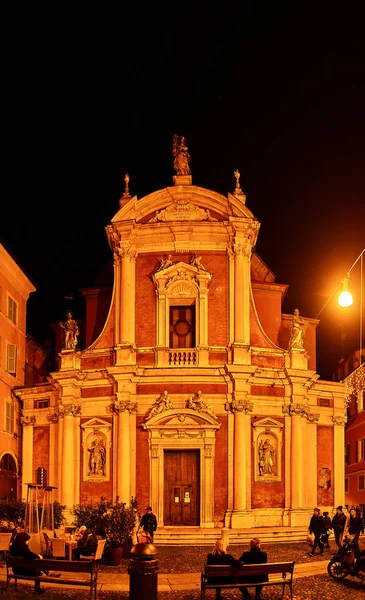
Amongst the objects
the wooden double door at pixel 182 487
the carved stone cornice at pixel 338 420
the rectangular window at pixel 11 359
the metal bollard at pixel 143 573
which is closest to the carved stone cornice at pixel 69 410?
the rectangular window at pixel 11 359

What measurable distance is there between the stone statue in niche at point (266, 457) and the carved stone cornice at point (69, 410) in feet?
22.6

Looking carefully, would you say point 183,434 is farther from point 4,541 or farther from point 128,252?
point 4,541

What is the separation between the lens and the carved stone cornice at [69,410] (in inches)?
1257

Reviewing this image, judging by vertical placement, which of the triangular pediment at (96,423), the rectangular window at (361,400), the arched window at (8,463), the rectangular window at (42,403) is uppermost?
the rectangular window at (361,400)

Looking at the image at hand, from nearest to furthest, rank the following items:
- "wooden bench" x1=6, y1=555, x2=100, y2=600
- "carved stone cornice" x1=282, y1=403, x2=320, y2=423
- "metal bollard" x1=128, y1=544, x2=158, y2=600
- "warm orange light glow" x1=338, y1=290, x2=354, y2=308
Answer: "metal bollard" x1=128, y1=544, x2=158, y2=600 → "wooden bench" x1=6, y1=555, x2=100, y2=600 → "warm orange light glow" x1=338, y1=290, x2=354, y2=308 → "carved stone cornice" x1=282, y1=403, x2=320, y2=423

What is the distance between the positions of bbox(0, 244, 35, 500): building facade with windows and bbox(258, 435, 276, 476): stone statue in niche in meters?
9.74

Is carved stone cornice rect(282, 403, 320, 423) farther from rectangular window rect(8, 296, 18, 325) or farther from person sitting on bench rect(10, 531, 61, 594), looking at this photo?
person sitting on bench rect(10, 531, 61, 594)

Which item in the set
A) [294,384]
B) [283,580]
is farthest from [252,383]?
[283,580]

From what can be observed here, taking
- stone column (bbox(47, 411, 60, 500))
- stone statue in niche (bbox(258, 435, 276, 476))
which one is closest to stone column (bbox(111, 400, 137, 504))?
stone column (bbox(47, 411, 60, 500))

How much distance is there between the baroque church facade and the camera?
30.9 meters

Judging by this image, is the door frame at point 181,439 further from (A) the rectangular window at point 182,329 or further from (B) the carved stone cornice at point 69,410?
(B) the carved stone cornice at point 69,410

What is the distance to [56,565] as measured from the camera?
49.8 feet

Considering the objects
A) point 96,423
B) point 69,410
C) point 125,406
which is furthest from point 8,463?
point 125,406

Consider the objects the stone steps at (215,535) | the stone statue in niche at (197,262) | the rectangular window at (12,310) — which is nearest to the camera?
the stone steps at (215,535)
